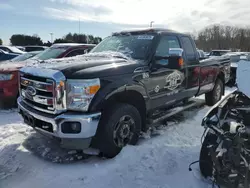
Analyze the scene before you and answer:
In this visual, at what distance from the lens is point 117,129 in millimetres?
3395

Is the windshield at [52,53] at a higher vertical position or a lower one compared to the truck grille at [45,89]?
higher

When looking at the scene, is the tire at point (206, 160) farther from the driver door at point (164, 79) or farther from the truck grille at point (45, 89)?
the truck grille at point (45, 89)

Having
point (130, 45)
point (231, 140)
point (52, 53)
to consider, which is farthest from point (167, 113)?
point (52, 53)

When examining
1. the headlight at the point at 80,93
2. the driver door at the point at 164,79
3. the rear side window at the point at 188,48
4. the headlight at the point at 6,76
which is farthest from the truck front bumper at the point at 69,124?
the headlight at the point at 6,76

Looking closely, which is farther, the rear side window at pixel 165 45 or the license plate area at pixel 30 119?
the rear side window at pixel 165 45

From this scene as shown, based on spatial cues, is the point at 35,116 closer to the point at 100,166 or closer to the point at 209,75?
the point at 100,166

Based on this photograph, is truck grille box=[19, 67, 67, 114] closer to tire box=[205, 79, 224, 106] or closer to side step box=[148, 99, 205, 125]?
side step box=[148, 99, 205, 125]

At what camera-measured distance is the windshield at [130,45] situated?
408 centimetres

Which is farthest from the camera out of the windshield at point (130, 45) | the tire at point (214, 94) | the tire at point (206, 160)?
the tire at point (214, 94)

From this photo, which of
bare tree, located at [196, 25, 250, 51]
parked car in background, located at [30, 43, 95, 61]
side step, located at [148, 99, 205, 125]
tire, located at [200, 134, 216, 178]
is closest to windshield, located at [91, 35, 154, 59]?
side step, located at [148, 99, 205, 125]

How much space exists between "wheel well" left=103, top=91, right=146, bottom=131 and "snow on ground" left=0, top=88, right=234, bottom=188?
515 mm

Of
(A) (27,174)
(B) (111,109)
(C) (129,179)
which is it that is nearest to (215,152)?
(C) (129,179)

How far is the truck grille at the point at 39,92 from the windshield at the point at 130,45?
1.59m

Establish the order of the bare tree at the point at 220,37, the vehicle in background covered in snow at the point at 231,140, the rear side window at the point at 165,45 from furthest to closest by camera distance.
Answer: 1. the bare tree at the point at 220,37
2. the rear side window at the point at 165,45
3. the vehicle in background covered in snow at the point at 231,140
